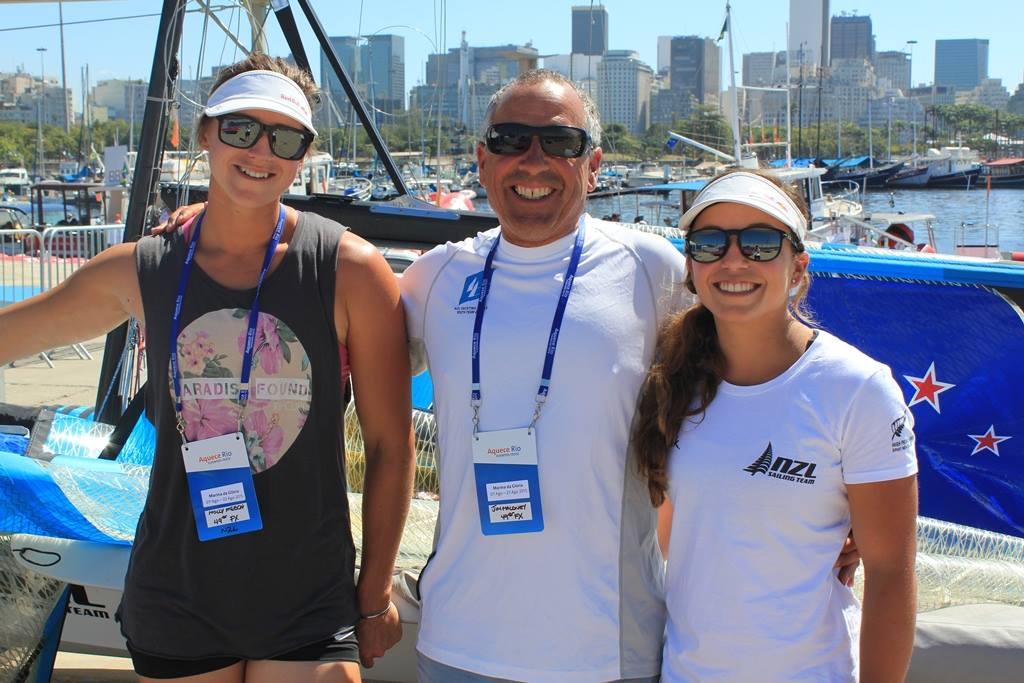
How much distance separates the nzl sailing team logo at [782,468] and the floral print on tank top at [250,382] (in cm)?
96

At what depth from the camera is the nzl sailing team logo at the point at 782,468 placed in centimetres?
189

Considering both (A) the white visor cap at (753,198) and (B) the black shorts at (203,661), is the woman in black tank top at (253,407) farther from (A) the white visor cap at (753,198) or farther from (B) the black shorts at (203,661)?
(A) the white visor cap at (753,198)

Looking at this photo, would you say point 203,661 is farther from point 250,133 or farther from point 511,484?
point 250,133

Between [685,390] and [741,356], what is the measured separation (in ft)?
0.46

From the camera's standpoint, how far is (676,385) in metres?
2.06

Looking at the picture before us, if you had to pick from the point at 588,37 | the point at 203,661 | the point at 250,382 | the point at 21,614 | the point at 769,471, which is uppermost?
the point at 588,37

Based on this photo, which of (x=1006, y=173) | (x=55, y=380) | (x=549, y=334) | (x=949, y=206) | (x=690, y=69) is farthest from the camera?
(x=690, y=69)

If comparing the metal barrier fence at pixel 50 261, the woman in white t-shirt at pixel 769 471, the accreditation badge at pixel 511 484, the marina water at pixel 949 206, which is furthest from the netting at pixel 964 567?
the marina water at pixel 949 206

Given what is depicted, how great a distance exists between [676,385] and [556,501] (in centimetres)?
35

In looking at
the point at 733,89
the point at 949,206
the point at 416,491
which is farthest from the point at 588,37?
the point at 949,206

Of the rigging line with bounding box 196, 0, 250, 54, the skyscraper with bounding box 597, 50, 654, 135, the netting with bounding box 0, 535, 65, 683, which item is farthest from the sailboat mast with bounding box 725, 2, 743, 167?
the skyscraper with bounding box 597, 50, 654, 135

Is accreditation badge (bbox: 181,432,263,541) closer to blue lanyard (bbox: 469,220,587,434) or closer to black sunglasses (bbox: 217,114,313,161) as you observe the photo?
blue lanyard (bbox: 469,220,587,434)

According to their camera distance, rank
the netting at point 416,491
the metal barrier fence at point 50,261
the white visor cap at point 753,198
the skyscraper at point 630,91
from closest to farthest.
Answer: the white visor cap at point 753,198 < the netting at point 416,491 < the metal barrier fence at point 50,261 < the skyscraper at point 630,91

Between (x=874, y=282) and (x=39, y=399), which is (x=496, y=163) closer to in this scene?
(x=874, y=282)
